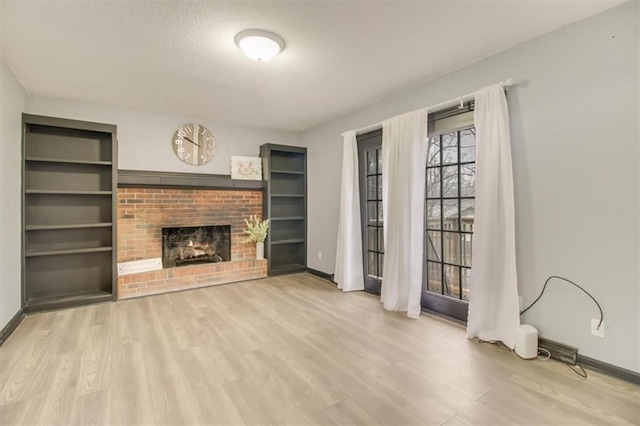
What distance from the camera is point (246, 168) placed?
4.76m

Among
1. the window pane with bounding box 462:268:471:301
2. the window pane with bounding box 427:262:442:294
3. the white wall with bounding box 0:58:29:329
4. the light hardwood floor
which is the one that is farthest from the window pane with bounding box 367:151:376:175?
the white wall with bounding box 0:58:29:329

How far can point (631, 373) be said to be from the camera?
1881 millimetres

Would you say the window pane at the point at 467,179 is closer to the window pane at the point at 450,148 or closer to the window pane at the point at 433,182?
the window pane at the point at 450,148

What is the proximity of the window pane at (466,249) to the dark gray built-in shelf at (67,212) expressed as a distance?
3.96 meters

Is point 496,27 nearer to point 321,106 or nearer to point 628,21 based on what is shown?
point 628,21

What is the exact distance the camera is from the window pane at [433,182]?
312 centimetres

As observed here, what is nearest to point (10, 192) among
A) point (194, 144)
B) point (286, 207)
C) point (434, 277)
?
point (194, 144)

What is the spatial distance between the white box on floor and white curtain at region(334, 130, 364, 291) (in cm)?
201

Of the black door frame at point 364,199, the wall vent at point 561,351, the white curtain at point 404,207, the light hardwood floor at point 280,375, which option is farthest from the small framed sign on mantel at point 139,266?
the wall vent at point 561,351

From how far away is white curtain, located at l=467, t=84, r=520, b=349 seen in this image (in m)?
2.35

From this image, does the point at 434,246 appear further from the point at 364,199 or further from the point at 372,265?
the point at 364,199

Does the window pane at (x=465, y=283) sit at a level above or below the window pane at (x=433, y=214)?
below

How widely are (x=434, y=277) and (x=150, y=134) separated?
4084 millimetres

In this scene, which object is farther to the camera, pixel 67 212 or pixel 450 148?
pixel 67 212
